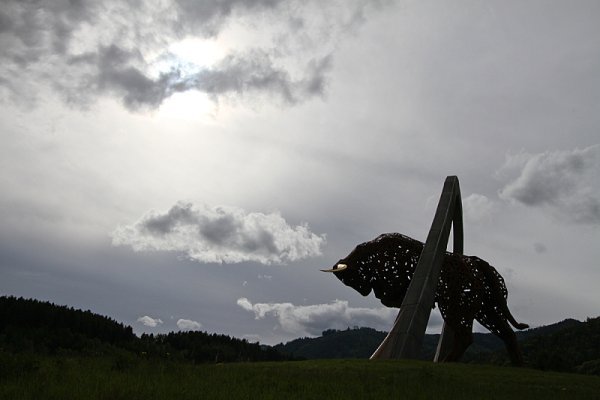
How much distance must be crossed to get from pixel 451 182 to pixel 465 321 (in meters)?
5.98

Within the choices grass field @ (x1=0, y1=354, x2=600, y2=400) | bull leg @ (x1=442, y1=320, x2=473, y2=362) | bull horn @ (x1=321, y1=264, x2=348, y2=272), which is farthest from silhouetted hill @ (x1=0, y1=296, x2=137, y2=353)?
grass field @ (x1=0, y1=354, x2=600, y2=400)

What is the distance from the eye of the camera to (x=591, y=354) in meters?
63.0

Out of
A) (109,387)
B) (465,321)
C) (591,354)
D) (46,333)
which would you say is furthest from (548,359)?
(46,333)

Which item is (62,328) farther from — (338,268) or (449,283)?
(449,283)

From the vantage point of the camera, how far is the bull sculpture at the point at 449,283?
18297 millimetres

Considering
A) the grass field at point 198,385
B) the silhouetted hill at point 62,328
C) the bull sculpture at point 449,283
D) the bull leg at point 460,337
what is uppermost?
the silhouetted hill at point 62,328

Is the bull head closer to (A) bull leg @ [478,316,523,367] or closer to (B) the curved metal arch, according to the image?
(B) the curved metal arch

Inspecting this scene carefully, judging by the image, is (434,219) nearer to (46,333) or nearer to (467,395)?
(467,395)

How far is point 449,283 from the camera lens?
60.2ft

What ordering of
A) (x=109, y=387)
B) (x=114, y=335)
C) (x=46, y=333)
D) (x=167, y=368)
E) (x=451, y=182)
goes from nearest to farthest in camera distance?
(x=109, y=387)
(x=167, y=368)
(x=451, y=182)
(x=46, y=333)
(x=114, y=335)

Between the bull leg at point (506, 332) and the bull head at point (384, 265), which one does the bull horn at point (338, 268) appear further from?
the bull leg at point (506, 332)

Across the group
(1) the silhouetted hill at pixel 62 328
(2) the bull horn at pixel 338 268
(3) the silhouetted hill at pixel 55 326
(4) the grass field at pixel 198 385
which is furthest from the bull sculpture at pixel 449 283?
(3) the silhouetted hill at pixel 55 326

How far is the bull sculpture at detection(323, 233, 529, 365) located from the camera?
Answer: 1830 centimetres

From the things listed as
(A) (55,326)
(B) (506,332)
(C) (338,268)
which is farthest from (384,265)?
(A) (55,326)
